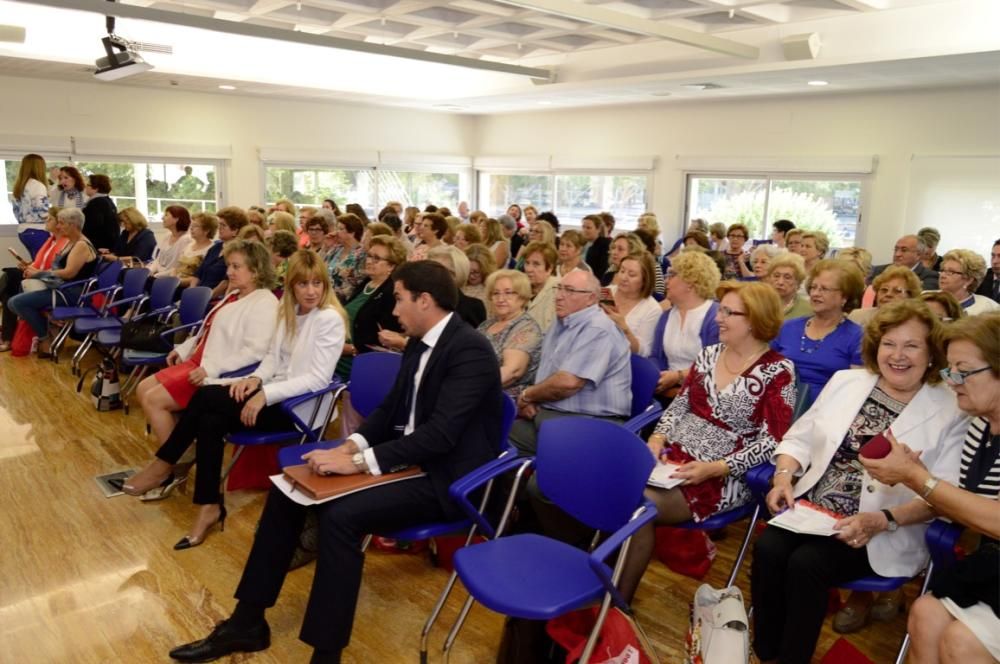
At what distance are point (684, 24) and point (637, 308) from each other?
14.6 ft

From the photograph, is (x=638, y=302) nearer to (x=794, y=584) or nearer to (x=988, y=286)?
(x=794, y=584)

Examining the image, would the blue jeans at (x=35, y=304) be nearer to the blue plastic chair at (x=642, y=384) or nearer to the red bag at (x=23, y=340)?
the red bag at (x=23, y=340)

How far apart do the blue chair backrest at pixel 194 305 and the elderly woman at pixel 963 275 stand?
15.8ft

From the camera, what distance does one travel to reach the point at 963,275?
187 inches

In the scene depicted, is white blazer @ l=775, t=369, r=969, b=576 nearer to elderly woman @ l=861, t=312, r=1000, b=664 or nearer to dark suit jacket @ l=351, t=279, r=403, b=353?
elderly woman @ l=861, t=312, r=1000, b=664

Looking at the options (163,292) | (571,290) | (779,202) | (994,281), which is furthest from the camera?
(779,202)

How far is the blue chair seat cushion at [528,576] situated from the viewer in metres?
2.05

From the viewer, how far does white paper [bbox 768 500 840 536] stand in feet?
7.73

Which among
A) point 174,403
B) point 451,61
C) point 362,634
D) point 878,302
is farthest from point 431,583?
point 451,61

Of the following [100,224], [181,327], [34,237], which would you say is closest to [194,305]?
[181,327]

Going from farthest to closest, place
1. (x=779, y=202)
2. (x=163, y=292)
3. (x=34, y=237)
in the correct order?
(x=779, y=202) < (x=34, y=237) < (x=163, y=292)

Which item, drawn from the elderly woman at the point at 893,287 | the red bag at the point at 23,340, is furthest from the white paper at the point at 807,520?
the red bag at the point at 23,340

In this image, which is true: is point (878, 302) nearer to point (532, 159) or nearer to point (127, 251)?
point (127, 251)

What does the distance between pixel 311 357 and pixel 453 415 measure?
48.4 inches
